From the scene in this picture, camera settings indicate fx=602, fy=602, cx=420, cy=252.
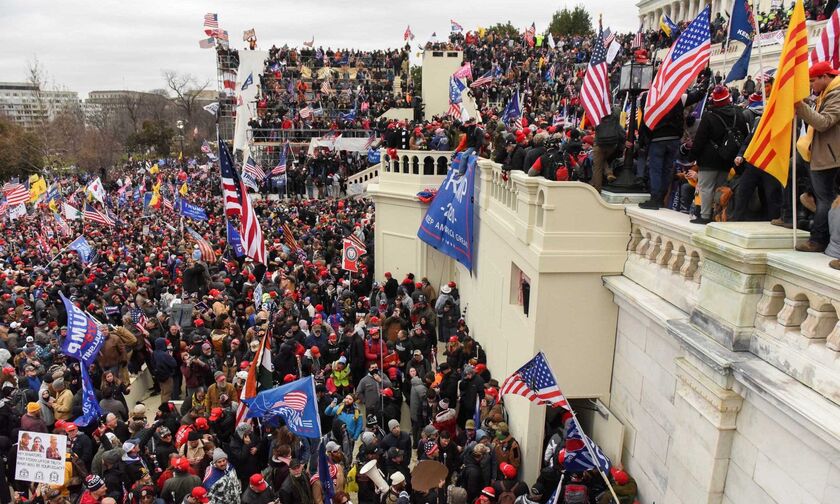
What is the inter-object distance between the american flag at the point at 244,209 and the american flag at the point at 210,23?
31.0m

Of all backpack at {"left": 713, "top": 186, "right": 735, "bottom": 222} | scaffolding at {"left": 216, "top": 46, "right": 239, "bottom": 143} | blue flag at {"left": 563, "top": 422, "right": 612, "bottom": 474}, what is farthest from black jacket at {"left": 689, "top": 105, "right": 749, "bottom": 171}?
scaffolding at {"left": 216, "top": 46, "right": 239, "bottom": 143}

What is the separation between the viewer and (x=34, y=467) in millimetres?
7277

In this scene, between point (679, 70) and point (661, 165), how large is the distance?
1.07m

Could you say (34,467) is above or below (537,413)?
below

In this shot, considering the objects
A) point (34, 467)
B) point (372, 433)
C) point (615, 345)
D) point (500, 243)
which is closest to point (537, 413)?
point (615, 345)

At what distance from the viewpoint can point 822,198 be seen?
15.3 ft

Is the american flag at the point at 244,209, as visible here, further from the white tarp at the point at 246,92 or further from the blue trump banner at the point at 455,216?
the white tarp at the point at 246,92

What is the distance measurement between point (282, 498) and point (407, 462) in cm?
174

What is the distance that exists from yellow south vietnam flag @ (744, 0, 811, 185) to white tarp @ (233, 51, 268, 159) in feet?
112

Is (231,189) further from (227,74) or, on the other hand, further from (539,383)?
(227,74)

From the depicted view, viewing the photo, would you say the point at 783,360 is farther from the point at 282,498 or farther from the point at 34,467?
the point at 34,467

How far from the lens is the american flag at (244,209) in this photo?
37.5ft

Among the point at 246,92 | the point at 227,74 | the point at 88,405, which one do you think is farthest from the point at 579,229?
the point at 227,74

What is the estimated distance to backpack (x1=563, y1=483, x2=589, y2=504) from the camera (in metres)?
6.75
